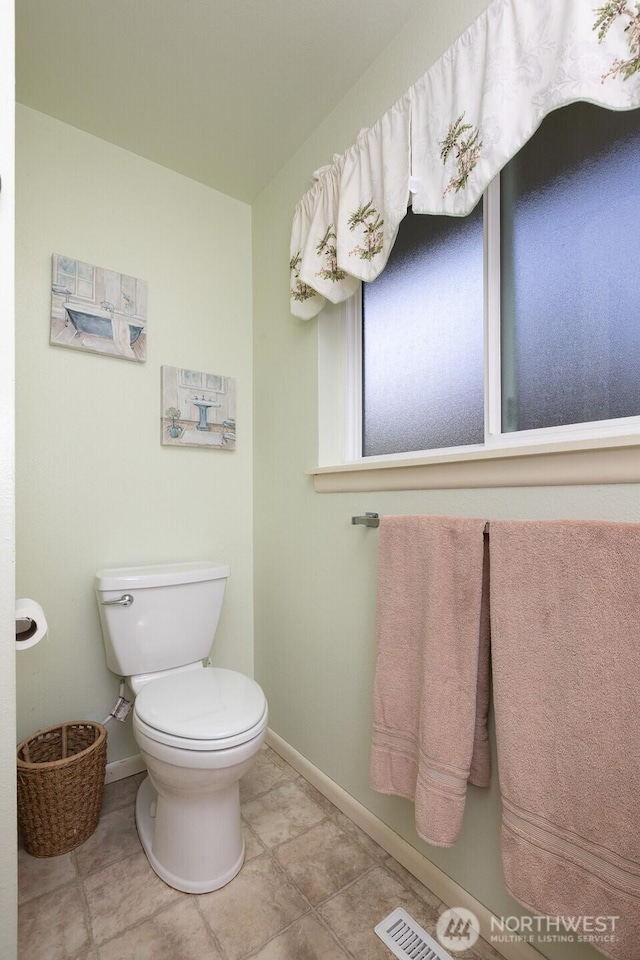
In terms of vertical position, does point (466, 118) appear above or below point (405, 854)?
above

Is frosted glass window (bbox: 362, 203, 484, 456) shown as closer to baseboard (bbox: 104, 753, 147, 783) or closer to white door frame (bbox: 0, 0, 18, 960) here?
white door frame (bbox: 0, 0, 18, 960)

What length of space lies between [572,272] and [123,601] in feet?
5.11

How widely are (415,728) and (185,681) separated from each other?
729mm

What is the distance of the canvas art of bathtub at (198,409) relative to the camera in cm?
180

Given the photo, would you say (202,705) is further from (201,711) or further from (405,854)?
(405,854)

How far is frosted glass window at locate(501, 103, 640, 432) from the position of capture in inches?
36.2

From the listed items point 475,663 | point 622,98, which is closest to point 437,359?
point 622,98

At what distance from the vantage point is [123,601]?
4.76 ft

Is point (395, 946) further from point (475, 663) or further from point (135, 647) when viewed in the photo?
point (135, 647)

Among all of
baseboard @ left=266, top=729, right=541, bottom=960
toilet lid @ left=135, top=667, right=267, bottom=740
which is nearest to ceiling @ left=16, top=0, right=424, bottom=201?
toilet lid @ left=135, top=667, right=267, bottom=740

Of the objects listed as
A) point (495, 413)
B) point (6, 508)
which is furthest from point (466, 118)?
point (6, 508)

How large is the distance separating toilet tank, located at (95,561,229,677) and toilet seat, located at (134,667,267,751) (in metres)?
0.13

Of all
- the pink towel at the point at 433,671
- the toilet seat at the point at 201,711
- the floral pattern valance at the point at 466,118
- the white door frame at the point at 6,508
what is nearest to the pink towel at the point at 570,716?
the pink towel at the point at 433,671

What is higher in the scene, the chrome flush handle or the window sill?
the window sill
